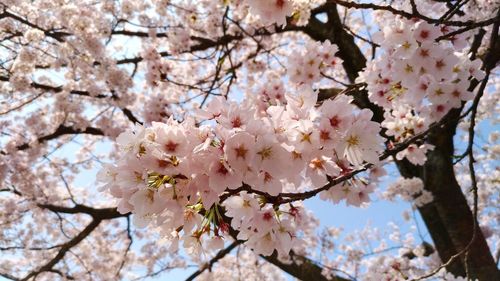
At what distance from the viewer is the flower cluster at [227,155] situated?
1.22m

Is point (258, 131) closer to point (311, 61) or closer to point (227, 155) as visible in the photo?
point (227, 155)

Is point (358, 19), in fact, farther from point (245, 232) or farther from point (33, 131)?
point (245, 232)

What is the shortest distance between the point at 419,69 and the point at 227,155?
157 centimetres

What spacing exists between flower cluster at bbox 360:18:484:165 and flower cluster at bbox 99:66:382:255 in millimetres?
1010

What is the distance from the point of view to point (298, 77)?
347cm

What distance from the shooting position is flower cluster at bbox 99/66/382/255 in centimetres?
122

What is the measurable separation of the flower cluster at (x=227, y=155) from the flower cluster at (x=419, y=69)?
1010 millimetres

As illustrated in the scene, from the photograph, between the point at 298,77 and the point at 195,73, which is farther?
the point at 195,73

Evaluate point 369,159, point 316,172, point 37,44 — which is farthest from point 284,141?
point 37,44

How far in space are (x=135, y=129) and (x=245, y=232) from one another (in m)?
0.65

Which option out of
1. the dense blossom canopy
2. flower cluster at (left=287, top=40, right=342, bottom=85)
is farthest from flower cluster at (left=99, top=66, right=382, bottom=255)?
flower cluster at (left=287, top=40, right=342, bottom=85)

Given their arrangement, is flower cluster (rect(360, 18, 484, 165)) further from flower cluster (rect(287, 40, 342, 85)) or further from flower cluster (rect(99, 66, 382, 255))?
flower cluster (rect(99, 66, 382, 255))

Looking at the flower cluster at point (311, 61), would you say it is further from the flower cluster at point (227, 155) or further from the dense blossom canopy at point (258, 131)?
the flower cluster at point (227, 155)

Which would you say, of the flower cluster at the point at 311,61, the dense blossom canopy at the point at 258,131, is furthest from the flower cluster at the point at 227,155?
the flower cluster at the point at 311,61
